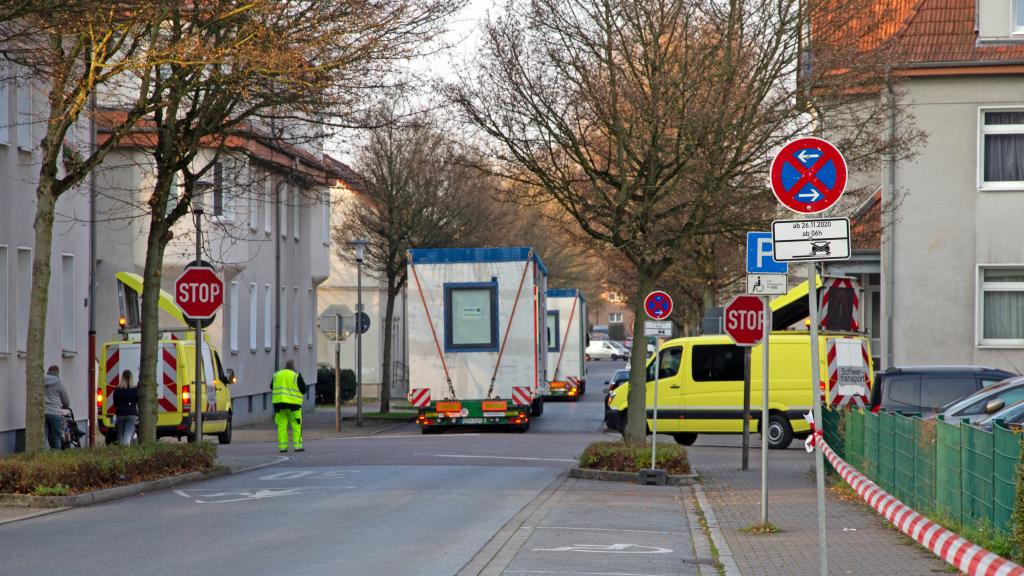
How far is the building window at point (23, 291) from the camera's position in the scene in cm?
2336

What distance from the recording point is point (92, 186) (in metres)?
26.0

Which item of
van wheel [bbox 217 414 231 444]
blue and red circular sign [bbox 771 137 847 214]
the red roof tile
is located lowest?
van wheel [bbox 217 414 231 444]

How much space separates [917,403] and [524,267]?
1069 cm

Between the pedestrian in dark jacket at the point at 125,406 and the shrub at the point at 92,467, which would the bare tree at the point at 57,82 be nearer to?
the shrub at the point at 92,467

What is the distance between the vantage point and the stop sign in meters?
20.1

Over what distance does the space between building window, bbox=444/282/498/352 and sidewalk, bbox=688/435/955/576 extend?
30.1 feet

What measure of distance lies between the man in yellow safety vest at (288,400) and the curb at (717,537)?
9693 millimetres

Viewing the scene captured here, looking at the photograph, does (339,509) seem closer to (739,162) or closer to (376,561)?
(376,561)

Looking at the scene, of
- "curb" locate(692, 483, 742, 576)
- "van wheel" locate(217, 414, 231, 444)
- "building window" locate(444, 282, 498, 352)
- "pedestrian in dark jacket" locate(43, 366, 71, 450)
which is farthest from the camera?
"building window" locate(444, 282, 498, 352)

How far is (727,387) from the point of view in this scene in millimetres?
28422

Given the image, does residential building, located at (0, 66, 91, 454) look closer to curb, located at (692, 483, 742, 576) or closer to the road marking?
curb, located at (692, 483, 742, 576)

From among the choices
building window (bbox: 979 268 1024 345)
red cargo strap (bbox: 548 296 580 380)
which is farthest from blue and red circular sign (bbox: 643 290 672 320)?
red cargo strap (bbox: 548 296 580 380)

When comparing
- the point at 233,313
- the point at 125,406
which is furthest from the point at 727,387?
the point at 233,313

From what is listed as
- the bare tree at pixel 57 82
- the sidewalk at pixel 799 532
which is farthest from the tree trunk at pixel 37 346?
the sidewalk at pixel 799 532
